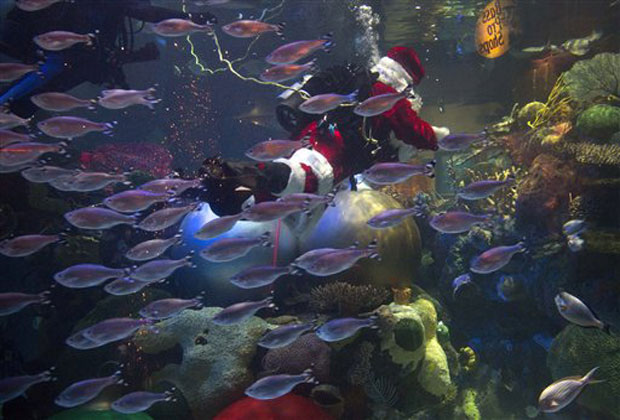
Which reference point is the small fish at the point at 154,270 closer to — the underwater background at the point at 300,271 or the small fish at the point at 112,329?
the underwater background at the point at 300,271

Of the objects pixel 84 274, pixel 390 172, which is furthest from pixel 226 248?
pixel 390 172

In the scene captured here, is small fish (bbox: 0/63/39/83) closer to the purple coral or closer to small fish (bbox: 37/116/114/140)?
small fish (bbox: 37/116/114/140)

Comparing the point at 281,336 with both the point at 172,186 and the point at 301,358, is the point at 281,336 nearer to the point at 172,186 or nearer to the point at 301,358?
the point at 301,358

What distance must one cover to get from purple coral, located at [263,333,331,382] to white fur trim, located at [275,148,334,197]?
1.77m

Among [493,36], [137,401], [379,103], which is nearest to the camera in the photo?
[137,401]

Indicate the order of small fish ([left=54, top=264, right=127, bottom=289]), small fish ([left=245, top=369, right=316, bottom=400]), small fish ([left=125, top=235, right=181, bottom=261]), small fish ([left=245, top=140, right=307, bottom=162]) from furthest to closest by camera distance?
small fish ([left=125, top=235, right=181, bottom=261]) → small fish ([left=54, top=264, right=127, bottom=289]) → small fish ([left=245, top=140, right=307, bottom=162]) → small fish ([left=245, top=369, right=316, bottom=400])

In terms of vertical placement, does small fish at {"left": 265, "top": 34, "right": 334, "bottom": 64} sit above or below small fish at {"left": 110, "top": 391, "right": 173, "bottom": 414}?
above

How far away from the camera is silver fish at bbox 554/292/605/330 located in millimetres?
4066

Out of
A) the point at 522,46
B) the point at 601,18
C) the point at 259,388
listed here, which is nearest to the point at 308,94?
the point at 259,388

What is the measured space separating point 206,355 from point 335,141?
9.68 feet

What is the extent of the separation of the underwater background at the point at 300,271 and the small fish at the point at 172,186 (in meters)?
0.02

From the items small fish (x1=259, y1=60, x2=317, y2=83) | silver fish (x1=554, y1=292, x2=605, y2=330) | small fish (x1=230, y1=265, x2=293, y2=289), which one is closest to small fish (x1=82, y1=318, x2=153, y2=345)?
small fish (x1=230, y1=265, x2=293, y2=289)

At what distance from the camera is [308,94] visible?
5145mm

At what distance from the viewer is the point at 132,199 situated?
176 inches
